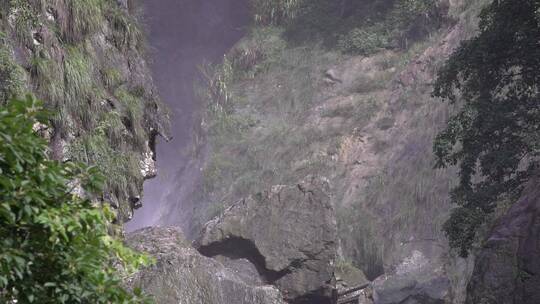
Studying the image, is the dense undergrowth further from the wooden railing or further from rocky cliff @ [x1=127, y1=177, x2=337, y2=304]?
the wooden railing

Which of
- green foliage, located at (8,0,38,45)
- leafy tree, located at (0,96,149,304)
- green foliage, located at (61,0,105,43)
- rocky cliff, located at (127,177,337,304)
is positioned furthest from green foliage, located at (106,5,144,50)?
leafy tree, located at (0,96,149,304)

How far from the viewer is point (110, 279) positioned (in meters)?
3.29

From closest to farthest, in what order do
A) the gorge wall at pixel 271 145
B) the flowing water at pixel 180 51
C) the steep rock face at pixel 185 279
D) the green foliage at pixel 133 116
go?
the gorge wall at pixel 271 145
the green foliage at pixel 133 116
the steep rock face at pixel 185 279
the flowing water at pixel 180 51

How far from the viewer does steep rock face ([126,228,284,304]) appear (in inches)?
429

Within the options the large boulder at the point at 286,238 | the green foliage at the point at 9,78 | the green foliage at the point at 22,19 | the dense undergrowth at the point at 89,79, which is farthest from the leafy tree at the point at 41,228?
the large boulder at the point at 286,238

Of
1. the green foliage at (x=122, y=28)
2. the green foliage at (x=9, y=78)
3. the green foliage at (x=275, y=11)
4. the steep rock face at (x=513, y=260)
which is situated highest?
the green foliage at (x=275, y=11)

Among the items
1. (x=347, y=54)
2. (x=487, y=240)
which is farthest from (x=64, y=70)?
(x=347, y=54)

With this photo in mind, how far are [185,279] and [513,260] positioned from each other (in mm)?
5098

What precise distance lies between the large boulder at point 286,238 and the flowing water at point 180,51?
64.1ft

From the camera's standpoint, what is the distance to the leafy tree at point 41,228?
2.96 metres

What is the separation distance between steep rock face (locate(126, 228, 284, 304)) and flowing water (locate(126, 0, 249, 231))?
78.1 feet

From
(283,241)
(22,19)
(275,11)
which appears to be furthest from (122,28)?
(275,11)

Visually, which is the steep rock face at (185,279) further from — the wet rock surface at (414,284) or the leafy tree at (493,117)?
the wet rock surface at (414,284)

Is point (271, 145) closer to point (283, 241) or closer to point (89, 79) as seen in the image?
point (283, 241)
